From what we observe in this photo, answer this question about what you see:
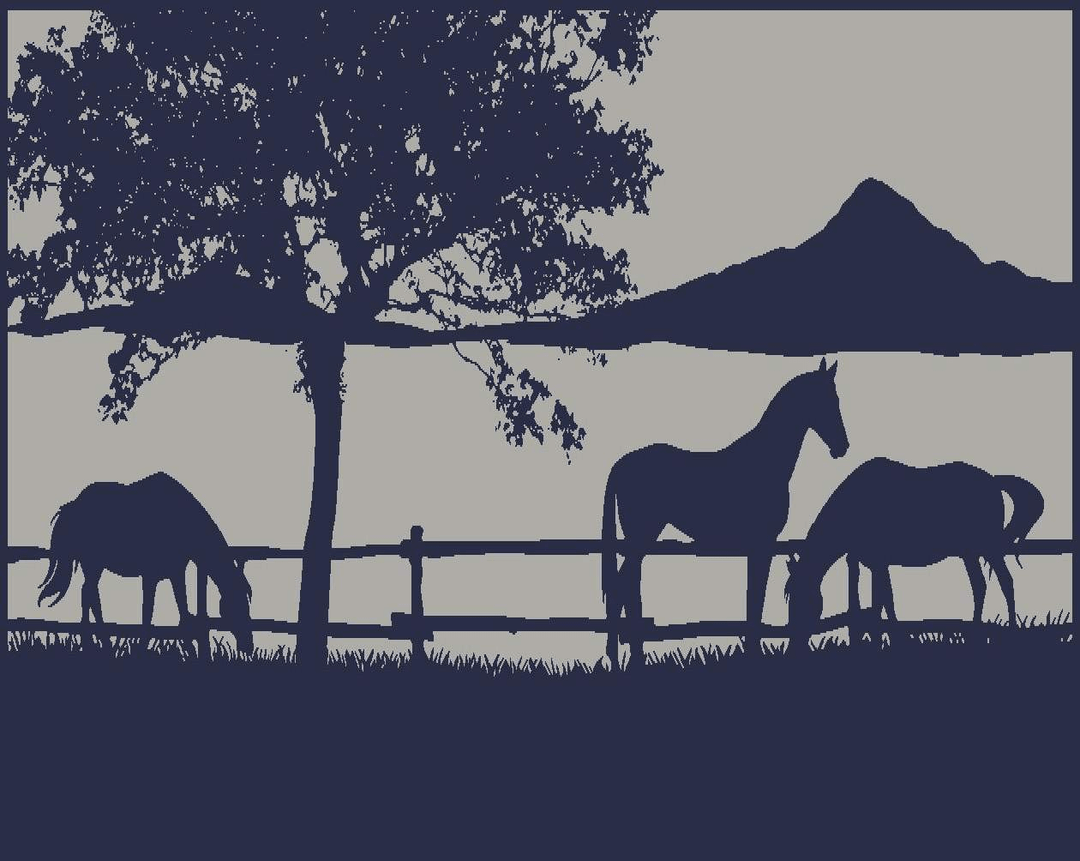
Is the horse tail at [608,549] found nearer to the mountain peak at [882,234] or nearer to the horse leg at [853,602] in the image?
the horse leg at [853,602]

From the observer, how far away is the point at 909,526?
13719 millimetres

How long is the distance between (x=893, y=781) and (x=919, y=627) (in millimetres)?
3910

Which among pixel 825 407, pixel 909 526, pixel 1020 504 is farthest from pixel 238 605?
pixel 1020 504

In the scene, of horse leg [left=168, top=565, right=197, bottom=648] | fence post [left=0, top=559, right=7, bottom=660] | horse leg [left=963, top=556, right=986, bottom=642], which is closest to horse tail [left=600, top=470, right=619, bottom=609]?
horse leg [left=963, top=556, right=986, bottom=642]

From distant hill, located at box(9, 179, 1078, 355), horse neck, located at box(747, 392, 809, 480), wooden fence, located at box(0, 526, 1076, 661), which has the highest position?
distant hill, located at box(9, 179, 1078, 355)

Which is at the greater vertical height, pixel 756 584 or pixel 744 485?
pixel 744 485

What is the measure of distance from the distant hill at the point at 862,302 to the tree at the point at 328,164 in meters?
2.19

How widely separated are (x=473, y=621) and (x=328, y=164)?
152 inches

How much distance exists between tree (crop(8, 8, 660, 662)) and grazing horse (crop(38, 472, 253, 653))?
26.7 inches

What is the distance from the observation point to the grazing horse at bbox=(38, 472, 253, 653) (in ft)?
47.4

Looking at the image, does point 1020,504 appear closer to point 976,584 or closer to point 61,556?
point 976,584

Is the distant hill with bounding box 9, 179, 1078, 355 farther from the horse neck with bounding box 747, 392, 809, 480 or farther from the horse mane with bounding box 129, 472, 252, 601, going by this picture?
the horse mane with bounding box 129, 472, 252, 601

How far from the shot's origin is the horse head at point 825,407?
13250 millimetres

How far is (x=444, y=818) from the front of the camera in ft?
28.8
